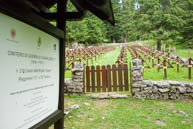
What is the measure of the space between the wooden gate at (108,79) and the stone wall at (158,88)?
51cm

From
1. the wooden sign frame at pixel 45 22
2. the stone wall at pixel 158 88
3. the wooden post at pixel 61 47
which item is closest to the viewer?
the wooden sign frame at pixel 45 22

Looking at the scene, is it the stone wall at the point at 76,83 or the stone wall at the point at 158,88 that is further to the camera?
the stone wall at the point at 76,83

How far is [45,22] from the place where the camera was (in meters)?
1.63

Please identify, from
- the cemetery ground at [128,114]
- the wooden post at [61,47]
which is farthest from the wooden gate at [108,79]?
the wooden post at [61,47]

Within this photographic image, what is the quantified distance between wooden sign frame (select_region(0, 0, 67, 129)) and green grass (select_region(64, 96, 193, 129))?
1857 mm

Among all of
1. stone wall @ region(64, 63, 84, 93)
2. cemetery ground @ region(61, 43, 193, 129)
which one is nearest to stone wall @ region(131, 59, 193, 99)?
cemetery ground @ region(61, 43, 193, 129)

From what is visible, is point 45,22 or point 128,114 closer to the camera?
point 45,22

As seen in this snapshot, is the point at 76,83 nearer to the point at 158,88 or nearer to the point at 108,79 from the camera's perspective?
the point at 108,79

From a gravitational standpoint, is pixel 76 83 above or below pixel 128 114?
above

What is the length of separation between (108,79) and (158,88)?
1939mm

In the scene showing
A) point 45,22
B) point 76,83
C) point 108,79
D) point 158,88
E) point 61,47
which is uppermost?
point 45,22

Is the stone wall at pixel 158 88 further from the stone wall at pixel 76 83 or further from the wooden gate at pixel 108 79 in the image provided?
the stone wall at pixel 76 83

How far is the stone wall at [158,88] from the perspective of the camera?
5355mm

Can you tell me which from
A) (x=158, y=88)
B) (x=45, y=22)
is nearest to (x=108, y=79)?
(x=158, y=88)
